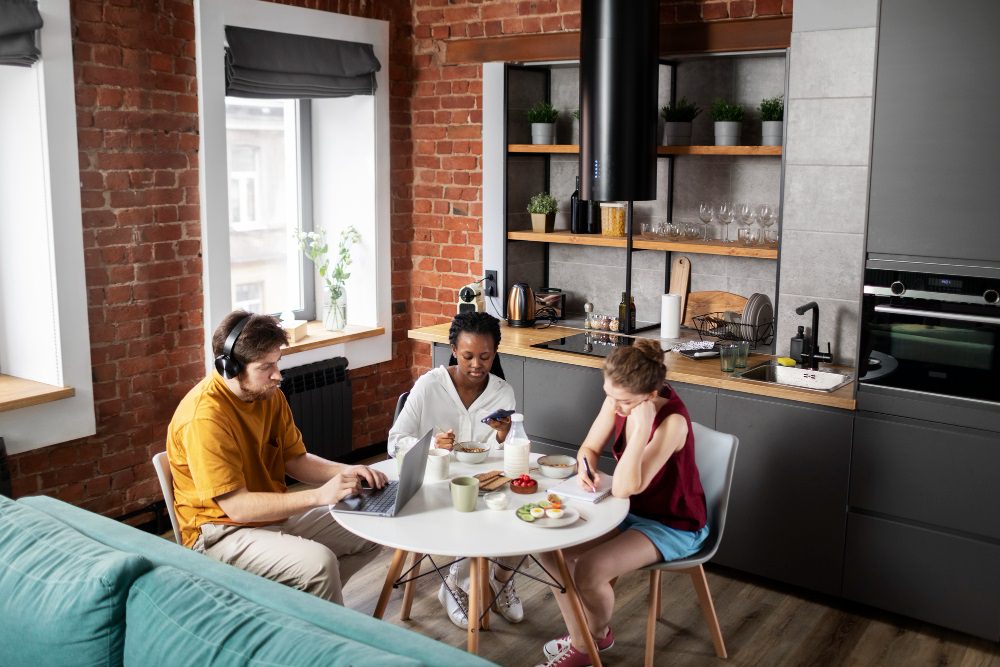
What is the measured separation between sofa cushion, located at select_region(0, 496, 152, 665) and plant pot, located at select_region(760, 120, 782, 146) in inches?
125

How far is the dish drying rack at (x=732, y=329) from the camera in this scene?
456 centimetres

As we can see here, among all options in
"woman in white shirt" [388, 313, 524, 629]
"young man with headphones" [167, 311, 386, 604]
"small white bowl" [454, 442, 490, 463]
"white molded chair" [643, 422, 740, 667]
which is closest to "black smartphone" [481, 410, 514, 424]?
"woman in white shirt" [388, 313, 524, 629]

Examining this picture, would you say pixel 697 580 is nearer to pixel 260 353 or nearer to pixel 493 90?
pixel 260 353

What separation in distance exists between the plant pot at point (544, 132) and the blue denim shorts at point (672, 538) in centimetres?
243

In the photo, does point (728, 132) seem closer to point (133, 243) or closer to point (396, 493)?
point (396, 493)

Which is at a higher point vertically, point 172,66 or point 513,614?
point 172,66

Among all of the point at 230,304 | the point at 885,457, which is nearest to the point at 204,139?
the point at 230,304

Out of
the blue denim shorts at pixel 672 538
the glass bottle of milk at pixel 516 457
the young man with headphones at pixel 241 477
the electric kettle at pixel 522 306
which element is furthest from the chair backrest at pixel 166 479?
the electric kettle at pixel 522 306

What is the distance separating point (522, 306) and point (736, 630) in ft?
6.47

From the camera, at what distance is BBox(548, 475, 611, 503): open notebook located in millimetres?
3090

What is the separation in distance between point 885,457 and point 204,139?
314 centimetres

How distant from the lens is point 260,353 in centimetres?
300

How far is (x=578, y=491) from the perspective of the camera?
313cm

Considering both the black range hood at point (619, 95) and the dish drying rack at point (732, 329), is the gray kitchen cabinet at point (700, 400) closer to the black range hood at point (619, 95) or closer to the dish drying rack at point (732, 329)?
the dish drying rack at point (732, 329)
